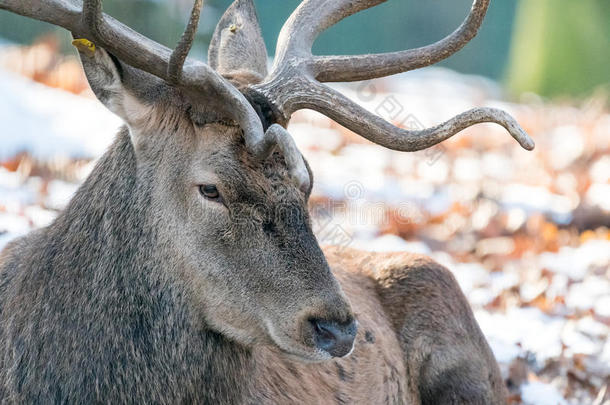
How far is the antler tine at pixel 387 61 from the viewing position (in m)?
4.20

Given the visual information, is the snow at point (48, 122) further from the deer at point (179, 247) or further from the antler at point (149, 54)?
the antler at point (149, 54)

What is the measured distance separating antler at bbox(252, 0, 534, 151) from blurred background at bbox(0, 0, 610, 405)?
114cm

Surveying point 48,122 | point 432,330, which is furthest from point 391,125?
point 48,122

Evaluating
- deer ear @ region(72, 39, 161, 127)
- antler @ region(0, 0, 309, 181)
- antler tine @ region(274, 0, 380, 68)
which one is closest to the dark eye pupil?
antler @ region(0, 0, 309, 181)

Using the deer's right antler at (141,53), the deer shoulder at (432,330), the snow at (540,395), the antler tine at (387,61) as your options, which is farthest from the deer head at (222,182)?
the snow at (540,395)

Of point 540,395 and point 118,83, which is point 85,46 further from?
point 540,395

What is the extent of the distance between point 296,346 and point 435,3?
22.5 meters

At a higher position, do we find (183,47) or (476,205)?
(183,47)

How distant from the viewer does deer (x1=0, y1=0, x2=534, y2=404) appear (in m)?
3.50

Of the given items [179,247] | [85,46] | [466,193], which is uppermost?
[85,46]

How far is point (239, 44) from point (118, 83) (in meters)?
1.27

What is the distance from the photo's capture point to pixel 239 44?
4766 mm

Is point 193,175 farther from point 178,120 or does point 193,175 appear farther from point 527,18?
point 527,18

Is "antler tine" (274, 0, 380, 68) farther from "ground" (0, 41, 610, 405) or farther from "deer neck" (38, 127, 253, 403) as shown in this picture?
"ground" (0, 41, 610, 405)
